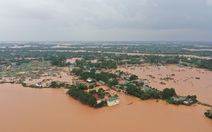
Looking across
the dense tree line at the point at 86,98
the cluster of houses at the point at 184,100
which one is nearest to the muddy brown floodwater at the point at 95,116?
the dense tree line at the point at 86,98

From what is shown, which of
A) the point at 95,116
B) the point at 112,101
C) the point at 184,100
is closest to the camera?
the point at 95,116

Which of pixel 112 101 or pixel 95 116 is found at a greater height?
pixel 112 101

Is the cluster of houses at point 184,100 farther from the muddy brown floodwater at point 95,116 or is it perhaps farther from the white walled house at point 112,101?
the white walled house at point 112,101

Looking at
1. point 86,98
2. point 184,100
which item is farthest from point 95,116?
point 184,100

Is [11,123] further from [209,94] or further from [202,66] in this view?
[202,66]

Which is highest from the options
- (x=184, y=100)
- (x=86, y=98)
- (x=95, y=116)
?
(x=86, y=98)

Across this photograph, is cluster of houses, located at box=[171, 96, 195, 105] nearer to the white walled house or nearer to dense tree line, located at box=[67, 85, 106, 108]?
the white walled house

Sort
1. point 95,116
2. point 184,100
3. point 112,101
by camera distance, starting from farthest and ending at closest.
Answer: point 184,100 → point 112,101 → point 95,116

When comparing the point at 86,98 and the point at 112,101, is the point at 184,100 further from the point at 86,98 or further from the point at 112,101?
the point at 86,98
